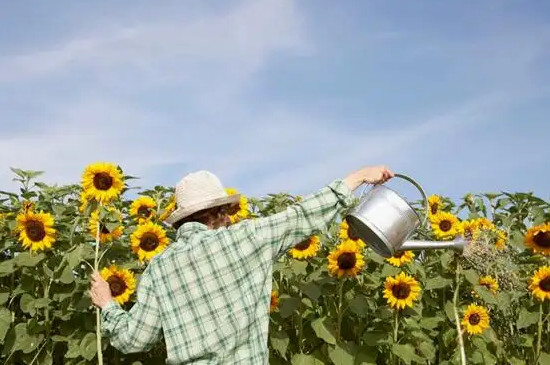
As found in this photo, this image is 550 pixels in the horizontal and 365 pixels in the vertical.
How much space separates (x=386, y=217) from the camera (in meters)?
3.60

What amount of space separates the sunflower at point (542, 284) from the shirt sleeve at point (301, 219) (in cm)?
237

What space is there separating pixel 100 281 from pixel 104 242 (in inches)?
40.7

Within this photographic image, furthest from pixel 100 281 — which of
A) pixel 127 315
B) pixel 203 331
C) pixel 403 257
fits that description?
pixel 403 257

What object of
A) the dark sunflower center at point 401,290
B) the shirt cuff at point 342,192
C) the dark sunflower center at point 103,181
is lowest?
the dark sunflower center at point 401,290

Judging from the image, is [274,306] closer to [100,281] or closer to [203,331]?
[100,281]

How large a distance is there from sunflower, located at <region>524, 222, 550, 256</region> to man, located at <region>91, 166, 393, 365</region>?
2312 millimetres

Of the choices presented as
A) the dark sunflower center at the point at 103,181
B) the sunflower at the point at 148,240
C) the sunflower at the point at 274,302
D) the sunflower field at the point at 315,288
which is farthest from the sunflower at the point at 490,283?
the dark sunflower center at the point at 103,181

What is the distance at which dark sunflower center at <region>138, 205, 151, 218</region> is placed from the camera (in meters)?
5.30

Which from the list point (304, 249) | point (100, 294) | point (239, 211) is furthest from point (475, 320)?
point (100, 294)

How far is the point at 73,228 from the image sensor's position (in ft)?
15.1

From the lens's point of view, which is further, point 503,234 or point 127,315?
point 503,234

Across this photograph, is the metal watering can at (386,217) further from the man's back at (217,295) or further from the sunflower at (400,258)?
the sunflower at (400,258)

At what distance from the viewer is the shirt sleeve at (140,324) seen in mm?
3213

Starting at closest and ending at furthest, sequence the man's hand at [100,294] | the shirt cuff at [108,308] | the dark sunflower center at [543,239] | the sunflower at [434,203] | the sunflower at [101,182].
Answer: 1. the shirt cuff at [108,308]
2. the man's hand at [100,294]
3. the sunflower at [101,182]
4. the dark sunflower center at [543,239]
5. the sunflower at [434,203]
